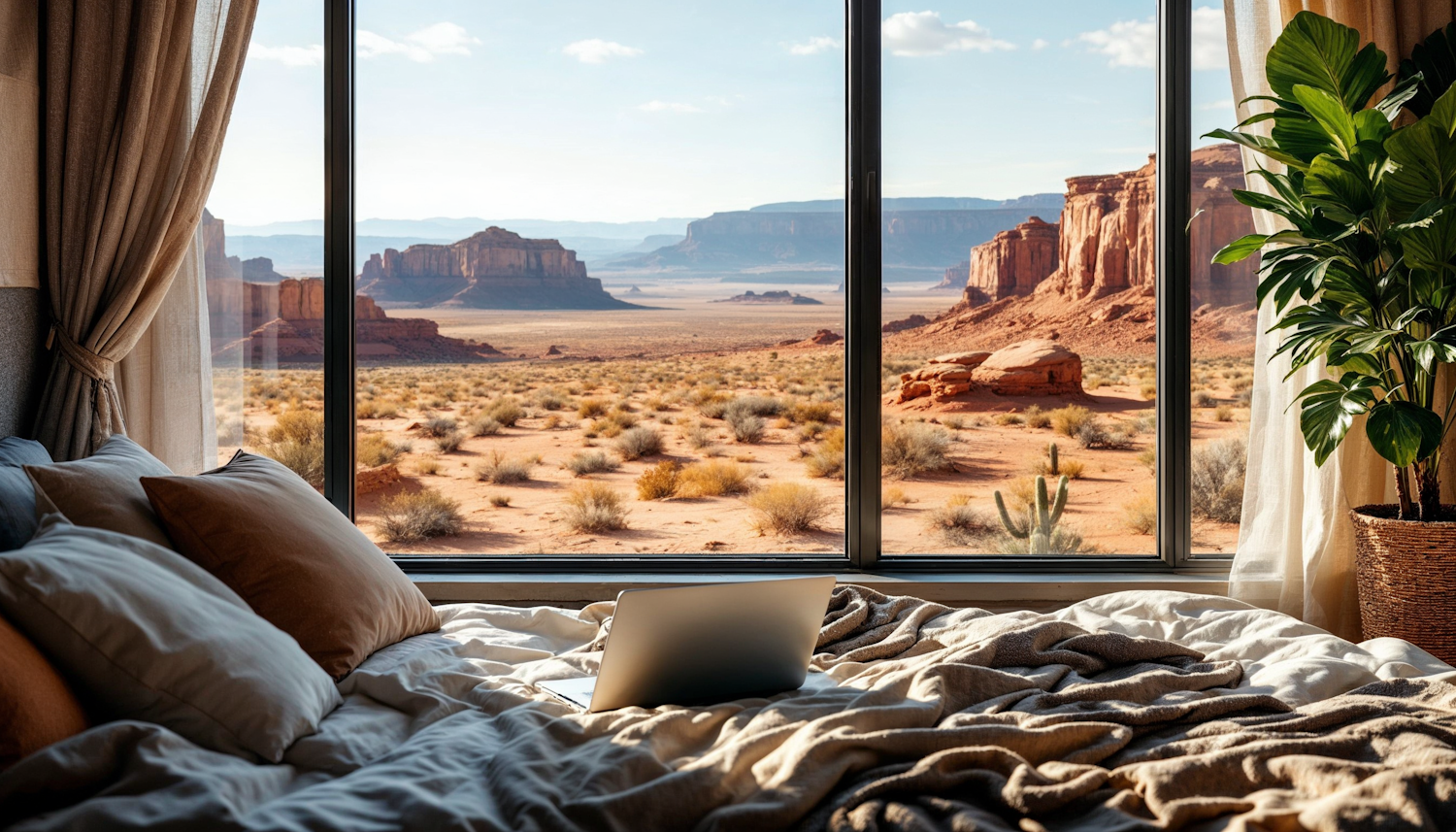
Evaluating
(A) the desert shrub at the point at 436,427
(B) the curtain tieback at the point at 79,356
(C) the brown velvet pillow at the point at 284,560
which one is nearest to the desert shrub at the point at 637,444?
(A) the desert shrub at the point at 436,427

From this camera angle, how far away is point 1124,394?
479 cm

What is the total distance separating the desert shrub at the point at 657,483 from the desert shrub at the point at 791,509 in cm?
63

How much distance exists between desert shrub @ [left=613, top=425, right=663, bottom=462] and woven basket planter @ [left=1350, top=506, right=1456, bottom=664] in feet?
14.4

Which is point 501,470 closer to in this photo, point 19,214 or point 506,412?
point 506,412

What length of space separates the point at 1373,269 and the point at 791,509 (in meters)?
2.94

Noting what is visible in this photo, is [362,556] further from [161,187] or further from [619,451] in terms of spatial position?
[619,451]

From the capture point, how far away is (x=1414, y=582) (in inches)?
96.0

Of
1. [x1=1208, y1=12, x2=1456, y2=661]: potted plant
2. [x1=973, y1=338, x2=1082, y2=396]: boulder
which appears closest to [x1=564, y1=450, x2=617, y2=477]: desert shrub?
[x1=973, y1=338, x2=1082, y2=396]: boulder

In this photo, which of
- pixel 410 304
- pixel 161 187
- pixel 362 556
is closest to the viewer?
pixel 362 556

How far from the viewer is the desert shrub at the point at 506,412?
632 cm

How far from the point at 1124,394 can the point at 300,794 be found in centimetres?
443

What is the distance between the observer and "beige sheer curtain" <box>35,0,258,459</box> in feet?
8.53

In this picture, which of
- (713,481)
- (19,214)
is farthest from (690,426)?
(19,214)

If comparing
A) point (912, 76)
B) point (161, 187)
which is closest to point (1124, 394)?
point (912, 76)
